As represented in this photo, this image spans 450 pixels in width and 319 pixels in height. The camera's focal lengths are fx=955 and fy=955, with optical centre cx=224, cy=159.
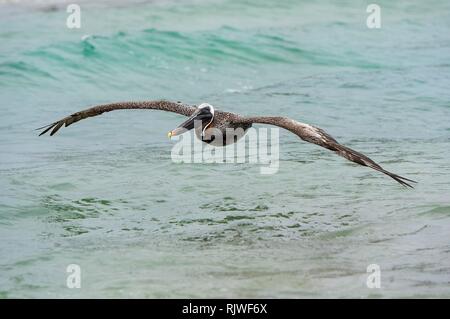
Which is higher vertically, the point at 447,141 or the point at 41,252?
the point at 447,141

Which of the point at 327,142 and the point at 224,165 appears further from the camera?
the point at 224,165

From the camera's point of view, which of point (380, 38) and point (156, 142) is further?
point (380, 38)

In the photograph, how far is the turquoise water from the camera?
7.97 m

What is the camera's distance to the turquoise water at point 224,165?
797cm

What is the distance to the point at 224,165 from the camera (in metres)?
11.6

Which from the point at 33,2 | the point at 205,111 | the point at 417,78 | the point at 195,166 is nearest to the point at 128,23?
the point at 33,2

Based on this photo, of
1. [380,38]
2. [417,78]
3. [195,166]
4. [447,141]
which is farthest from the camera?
[380,38]

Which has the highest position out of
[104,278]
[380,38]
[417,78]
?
[380,38]

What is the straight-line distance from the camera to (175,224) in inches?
366

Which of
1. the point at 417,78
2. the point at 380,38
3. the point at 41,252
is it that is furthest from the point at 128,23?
the point at 41,252

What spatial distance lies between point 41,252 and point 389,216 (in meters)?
3.35

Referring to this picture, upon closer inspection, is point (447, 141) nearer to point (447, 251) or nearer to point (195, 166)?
point (195, 166)

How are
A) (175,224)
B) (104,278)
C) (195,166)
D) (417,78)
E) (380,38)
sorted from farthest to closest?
(380,38), (417,78), (195,166), (175,224), (104,278)

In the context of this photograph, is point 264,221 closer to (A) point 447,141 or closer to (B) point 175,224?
(B) point 175,224
